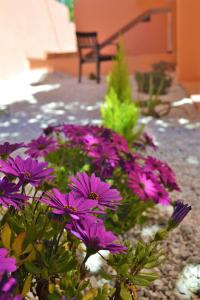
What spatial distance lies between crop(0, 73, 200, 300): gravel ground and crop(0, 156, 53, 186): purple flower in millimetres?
930

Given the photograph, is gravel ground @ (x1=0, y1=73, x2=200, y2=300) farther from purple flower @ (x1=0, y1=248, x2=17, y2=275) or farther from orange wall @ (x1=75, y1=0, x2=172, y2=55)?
orange wall @ (x1=75, y1=0, x2=172, y2=55)

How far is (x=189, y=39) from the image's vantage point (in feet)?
23.9

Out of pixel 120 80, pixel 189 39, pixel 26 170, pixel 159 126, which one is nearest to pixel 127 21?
pixel 189 39

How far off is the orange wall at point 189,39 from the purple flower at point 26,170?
674 cm

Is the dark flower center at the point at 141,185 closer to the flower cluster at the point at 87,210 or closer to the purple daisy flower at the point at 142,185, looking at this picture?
the purple daisy flower at the point at 142,185

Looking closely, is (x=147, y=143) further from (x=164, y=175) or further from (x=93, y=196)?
(x=93, y=196)

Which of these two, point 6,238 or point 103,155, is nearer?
point 6,238

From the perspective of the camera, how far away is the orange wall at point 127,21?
488 inches

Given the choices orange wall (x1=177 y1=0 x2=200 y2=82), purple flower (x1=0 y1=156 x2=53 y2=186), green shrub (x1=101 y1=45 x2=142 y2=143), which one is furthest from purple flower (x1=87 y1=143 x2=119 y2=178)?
orange wall (x1=177 y1=0 x2=200 y2=82)

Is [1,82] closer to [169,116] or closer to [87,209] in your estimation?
[169,116]

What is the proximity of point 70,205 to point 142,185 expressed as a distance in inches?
34.1

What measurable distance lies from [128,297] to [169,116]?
4.35 metres

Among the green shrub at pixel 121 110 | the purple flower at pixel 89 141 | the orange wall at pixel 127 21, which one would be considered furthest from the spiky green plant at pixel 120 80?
the orange wall at pixel 127 21

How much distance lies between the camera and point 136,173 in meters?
1.66
